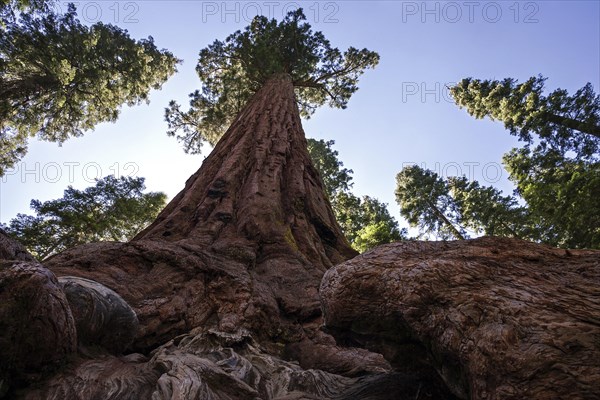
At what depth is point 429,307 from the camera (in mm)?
1804

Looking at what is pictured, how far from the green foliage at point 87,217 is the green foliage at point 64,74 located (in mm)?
2946

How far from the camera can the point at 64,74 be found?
11.1m

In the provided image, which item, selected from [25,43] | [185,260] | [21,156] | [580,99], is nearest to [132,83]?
[25,43]

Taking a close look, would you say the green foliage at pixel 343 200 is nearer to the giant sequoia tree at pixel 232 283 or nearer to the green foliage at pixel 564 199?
the green foliage at pixel 564 199

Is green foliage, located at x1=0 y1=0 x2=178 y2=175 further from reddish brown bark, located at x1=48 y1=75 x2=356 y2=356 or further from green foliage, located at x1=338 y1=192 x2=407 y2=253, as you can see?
green foliage, located at x1=338 y1=192 x2=407 y2=253

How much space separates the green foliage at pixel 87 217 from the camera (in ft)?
35.4

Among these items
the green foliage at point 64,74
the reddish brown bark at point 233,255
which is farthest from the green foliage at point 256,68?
the reddish brown bark at point 233,255

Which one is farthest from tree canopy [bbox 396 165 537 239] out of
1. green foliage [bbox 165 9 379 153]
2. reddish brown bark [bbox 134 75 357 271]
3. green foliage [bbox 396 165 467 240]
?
reddish brown bark [bbox 134 75 357 271]

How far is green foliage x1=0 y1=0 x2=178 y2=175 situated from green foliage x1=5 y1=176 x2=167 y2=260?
295 cm

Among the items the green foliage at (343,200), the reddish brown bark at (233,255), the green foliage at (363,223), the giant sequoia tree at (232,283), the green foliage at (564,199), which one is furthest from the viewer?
the green foliage at (343,200)

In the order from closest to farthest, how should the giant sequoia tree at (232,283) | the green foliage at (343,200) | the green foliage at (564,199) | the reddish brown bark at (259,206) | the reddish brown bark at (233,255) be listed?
1. the giant sequoia tree at (232,283)
2. the reddish brown bark at (233,255)
3. the reddish brown bark at (259,206)
4. the green foliage at (564,199)
5. the green foliage at (343,200)

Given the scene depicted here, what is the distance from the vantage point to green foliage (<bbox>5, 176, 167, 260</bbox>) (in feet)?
35.4

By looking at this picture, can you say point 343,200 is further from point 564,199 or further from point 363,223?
point 564,199

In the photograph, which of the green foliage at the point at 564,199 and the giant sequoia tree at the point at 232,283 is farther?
the green foliage at the point at 564,199
